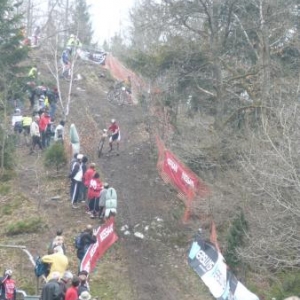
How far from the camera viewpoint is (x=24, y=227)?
57.8ft

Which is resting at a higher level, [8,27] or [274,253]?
[8,27]

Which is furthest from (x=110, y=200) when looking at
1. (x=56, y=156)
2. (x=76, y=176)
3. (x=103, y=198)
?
(x=56, y=156)

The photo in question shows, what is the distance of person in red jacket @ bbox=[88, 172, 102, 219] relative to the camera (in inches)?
697

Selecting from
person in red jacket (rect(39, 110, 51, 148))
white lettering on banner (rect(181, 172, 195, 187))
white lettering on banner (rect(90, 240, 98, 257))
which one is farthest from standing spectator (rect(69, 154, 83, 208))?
person in red jacket (rect(39, 110, 51, 148))

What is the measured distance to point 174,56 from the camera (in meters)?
23.7

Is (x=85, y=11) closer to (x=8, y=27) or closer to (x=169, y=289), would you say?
(x=8, y=27)

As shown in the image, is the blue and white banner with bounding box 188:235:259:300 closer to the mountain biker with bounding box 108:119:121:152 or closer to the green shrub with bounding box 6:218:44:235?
the green shrub with bounding box 6:218:44:235

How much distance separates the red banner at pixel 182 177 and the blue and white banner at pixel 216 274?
409cm

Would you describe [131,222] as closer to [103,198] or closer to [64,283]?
[103,198]

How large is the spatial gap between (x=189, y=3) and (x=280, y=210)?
10.1 m

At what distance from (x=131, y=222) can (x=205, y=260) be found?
5.24 m

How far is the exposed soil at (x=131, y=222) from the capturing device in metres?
15.0

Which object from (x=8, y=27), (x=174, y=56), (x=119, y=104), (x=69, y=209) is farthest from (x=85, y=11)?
(x=69, y=209)

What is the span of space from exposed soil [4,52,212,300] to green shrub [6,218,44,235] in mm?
241
